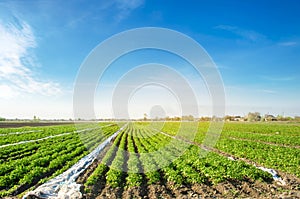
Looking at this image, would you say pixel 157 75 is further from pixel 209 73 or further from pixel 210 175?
pixel 210 175

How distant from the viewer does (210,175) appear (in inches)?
412

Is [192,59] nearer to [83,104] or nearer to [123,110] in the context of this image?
[83,104]

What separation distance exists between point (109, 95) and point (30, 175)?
971 cm

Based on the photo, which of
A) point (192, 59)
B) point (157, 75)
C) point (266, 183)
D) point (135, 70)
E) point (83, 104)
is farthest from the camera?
point (157, 75)

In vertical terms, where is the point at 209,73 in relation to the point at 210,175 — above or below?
above

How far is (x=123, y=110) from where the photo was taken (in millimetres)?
24734

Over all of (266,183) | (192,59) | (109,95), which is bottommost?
(266,183)

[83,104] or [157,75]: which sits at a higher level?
[157,75]

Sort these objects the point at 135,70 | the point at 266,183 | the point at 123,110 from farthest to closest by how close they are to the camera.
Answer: the point at 123,110 < the point at 135,70 < the point at 266,183

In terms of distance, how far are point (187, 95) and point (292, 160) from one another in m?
7.43

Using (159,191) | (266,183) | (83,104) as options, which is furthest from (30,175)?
(266,183)

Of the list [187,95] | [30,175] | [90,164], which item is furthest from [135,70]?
[30,175]

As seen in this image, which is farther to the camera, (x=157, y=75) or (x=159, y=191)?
(x=157, y=75)

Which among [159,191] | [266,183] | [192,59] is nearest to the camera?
[159,191]
